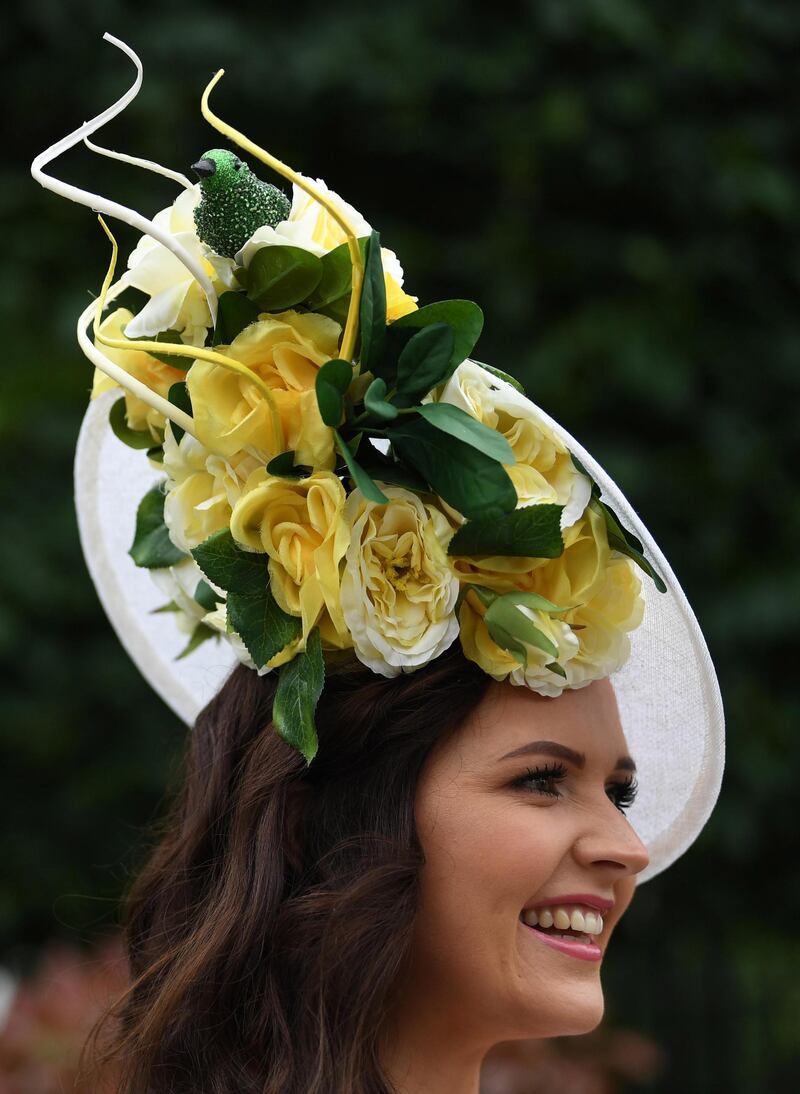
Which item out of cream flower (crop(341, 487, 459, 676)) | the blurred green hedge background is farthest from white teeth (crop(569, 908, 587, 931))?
the blurred green hedge background

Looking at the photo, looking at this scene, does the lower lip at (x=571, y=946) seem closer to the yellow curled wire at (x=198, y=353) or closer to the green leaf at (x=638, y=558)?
the green leaf at (x=638, y=558)

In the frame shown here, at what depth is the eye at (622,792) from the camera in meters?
1.90

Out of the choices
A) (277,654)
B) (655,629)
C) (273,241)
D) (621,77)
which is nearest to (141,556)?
(277,654)

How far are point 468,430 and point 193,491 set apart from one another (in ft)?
1.13

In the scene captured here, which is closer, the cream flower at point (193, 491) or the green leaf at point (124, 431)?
the cream flower at point (193, 491)

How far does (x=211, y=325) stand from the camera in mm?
1685

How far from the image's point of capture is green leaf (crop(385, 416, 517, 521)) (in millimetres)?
1536

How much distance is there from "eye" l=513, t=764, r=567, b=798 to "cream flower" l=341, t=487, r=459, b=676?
21 cm

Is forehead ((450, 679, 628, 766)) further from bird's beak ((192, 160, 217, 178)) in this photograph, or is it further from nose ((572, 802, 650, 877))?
bird's beak ((192, 160, 217, 178))

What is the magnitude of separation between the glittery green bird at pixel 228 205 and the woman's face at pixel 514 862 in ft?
1.93

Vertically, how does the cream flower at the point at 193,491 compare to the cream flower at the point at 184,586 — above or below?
above

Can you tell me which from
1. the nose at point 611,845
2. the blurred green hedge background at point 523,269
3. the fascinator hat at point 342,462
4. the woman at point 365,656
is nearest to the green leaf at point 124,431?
the woman at point 365,656

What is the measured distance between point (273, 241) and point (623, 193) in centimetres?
337

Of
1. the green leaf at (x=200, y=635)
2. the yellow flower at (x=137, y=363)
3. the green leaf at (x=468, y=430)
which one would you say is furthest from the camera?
the green leaf at (x=200, y=635)
